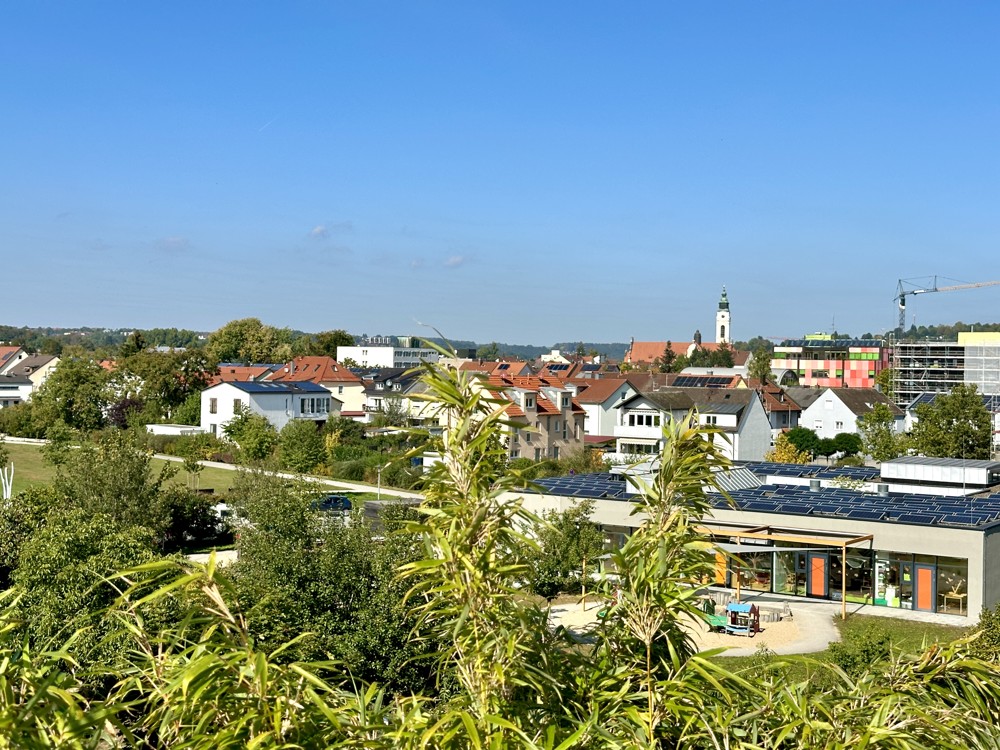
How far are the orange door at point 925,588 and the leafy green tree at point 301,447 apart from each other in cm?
3077

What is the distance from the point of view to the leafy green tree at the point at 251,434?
174ft

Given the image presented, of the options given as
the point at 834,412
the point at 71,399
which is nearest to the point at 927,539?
the point at 834,412

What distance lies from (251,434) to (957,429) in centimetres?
3569

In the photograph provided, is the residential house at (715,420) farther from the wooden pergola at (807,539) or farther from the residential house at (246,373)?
the residential house at (246,373)

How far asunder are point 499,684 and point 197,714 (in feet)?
3.81

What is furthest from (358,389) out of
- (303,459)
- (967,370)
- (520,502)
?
(520,502)

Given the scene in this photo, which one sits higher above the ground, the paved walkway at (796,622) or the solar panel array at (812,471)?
the solar panel array at (812,471)

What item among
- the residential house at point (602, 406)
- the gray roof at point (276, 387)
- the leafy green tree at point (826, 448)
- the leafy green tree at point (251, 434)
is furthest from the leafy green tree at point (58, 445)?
the leafy green tree at point (826, 448)

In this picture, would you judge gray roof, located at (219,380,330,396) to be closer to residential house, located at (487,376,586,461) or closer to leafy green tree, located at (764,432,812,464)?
residential house, located at (487,376,586,461)

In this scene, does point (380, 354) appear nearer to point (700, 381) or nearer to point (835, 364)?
point (835, 364)

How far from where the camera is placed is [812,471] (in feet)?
125

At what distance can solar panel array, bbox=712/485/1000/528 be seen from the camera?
90.9 ft

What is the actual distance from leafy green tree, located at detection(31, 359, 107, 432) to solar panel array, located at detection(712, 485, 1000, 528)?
45.3 metres

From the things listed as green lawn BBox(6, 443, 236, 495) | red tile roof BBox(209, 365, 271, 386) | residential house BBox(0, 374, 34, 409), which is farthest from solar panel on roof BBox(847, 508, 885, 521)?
residential house BBox(0, 374, 34, 409)
